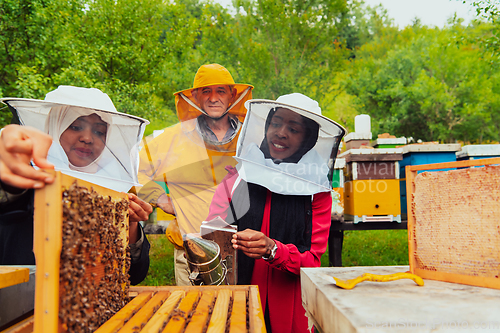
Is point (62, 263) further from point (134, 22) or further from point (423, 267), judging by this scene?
point (134, 22)

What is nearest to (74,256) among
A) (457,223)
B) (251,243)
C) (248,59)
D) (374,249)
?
(251,243)

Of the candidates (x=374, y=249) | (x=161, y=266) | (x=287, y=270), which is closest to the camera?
(x=287, y=270)

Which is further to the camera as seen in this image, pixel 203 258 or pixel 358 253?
pixel 358 253

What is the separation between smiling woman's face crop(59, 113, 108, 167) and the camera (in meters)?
1.86

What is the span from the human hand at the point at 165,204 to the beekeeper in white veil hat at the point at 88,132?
2.56 feet

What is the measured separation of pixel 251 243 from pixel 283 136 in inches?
27.1

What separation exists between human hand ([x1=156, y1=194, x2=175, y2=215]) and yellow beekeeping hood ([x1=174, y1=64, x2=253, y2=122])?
0.89 metres

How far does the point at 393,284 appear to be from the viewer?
112 cm

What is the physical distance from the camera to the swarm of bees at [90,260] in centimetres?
88

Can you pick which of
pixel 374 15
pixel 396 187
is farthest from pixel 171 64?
pixel 374 15

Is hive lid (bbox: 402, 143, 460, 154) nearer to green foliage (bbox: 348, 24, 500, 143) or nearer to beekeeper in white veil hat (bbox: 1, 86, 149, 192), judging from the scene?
beekeeper in white veil hat (bbox: 1, 86, 149, 192)

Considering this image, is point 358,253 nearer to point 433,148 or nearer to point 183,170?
point 433,148

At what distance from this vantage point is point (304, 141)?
196 cm

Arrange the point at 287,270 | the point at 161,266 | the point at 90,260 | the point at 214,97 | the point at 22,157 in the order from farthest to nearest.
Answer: the point at 161,266 → the point at 214,97 → the point at 287,270 → the point at 90,260 → the point at 22,157
